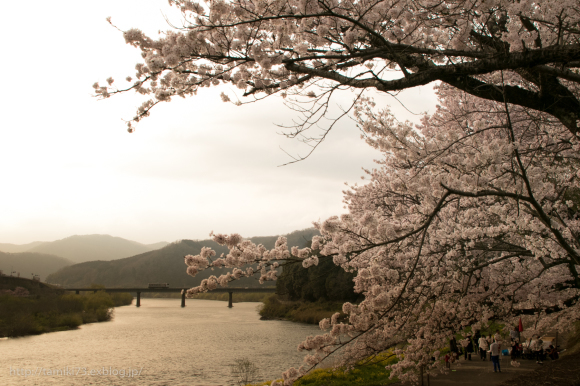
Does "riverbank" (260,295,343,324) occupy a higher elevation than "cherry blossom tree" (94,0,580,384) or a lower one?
lower

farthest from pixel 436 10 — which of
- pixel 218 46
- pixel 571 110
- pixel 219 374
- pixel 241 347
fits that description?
pixel 241 347

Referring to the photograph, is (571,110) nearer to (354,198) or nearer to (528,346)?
(354,198)

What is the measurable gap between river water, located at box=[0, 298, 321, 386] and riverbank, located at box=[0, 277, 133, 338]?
1.65 metres

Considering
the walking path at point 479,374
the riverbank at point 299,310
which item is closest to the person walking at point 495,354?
the walking path at point 479,374

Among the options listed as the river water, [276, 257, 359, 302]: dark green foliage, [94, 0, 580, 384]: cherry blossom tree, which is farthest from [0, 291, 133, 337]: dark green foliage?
[94, 0, 580, 384]: cherry blossom tree

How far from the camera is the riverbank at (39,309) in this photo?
27.4 metres

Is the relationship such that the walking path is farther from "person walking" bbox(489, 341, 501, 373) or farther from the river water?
the river water

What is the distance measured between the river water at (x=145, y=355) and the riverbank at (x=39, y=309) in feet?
5.41

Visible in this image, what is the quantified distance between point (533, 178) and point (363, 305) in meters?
3.14

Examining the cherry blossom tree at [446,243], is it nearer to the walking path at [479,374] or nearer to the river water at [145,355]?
the walking path at [479,374]

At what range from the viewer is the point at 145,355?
20.0 metres

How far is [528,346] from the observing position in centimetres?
1279

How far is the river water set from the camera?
49.6ft

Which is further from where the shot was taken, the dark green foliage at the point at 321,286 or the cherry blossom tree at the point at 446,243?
the dark green foliage at the point at 321,286
